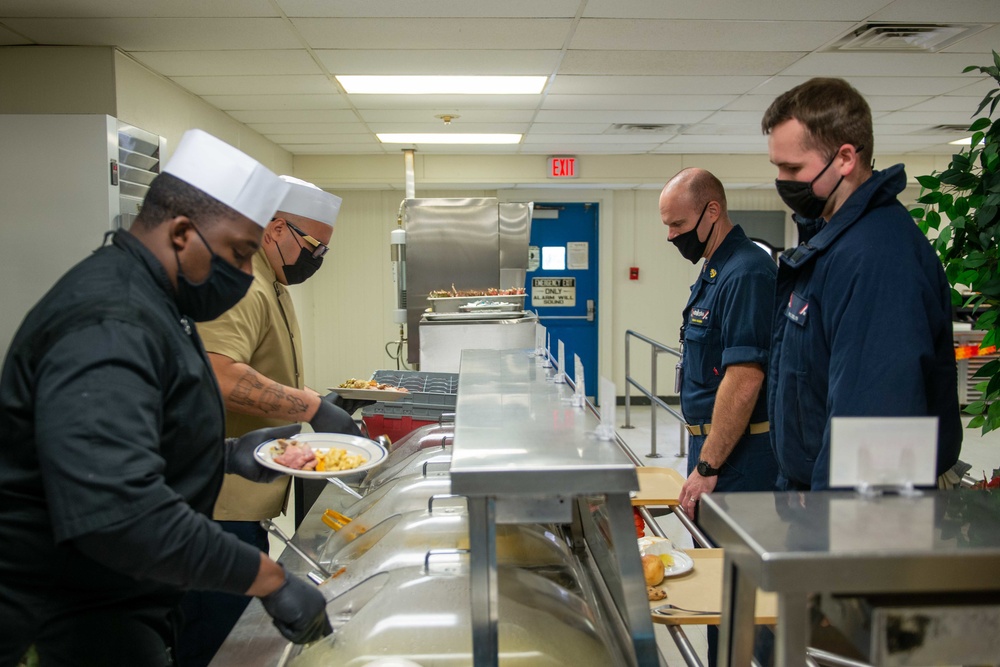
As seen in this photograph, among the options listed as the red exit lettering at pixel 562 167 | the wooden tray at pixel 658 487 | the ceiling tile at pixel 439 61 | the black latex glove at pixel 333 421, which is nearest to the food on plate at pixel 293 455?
the black latex glove at pixel 333 421

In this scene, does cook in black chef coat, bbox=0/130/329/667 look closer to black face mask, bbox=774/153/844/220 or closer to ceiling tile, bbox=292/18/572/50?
black face mask, bbox=774/153/844/220

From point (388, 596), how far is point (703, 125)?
17.1ft

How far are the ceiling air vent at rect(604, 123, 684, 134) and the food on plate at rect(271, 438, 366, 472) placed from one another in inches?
179

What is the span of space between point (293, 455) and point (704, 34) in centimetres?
289

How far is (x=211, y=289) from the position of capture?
4.14 feet

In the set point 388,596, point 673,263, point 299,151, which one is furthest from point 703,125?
point 388,596

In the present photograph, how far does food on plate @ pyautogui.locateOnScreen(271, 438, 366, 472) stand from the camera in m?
1.63

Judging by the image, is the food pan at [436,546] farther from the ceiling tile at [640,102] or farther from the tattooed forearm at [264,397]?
the ceiling tile at [640,102]

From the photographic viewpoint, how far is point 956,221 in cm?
206

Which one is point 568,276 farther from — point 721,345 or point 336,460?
point 336,460

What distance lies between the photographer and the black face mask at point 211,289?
1.24m

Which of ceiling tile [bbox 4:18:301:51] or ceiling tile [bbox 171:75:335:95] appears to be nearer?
ceiling tile [bbox 4:18:301:51]

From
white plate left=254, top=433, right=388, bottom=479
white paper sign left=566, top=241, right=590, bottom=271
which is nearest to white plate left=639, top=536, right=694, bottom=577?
white plate left=254, top=433, right=388, bottom=479

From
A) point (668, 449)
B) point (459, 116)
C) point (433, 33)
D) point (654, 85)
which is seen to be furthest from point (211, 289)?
point (668, 449)
